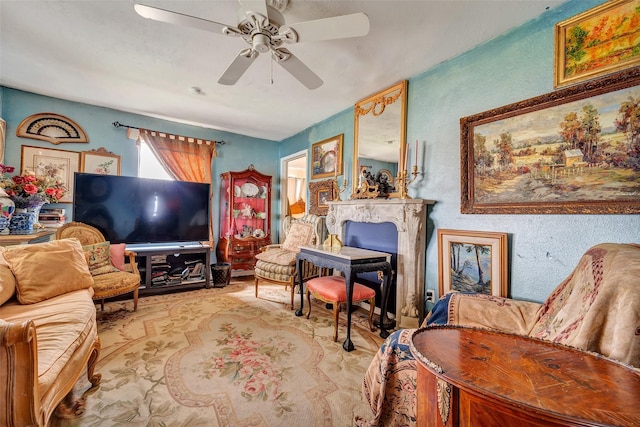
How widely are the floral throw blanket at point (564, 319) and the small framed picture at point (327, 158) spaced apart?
2371 millimetres

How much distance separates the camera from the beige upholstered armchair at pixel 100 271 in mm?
2540

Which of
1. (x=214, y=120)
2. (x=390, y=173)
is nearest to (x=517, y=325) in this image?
(x=390, y=173)

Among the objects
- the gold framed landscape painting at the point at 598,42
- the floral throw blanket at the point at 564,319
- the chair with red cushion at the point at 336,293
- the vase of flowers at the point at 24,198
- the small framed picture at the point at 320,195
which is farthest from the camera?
the small framed picture at the point at 320,195

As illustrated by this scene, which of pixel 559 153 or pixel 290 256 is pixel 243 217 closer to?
pixel 290 256

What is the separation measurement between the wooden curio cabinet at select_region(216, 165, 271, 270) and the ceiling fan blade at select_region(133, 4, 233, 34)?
9.92ft

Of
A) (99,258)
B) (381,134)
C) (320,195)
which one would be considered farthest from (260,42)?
(99,258)

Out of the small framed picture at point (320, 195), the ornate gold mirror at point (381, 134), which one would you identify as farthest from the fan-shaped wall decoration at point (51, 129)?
the ornate gold mirror at point (381, 134)

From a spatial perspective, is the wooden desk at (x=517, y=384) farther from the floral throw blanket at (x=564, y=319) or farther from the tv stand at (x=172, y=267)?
the tv stand at (x=172, y=267)

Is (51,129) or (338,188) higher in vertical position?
(51,129)

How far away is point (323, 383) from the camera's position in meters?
1.77

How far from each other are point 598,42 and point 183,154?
185 inches

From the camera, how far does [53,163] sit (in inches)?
134

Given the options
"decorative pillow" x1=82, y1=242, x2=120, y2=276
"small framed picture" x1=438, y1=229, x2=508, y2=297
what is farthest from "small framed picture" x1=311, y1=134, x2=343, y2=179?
"decorative pillow" x1=82, y1=242, x2=120, y2=276

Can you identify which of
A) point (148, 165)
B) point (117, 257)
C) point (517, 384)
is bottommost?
point (117, 257)
